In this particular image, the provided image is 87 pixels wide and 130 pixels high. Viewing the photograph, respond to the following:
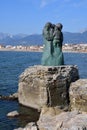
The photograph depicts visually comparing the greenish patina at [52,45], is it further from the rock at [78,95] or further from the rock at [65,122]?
the rock at [65,122]

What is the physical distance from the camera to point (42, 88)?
84.6ft

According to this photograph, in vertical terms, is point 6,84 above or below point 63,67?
below

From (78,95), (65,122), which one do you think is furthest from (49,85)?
(65,122)

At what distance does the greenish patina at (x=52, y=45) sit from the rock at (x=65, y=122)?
8279 mm

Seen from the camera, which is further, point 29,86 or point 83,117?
point 29,86

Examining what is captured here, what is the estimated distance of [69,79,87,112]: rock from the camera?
23469 millimetres

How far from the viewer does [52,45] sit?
92.1ft

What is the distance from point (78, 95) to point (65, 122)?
6.00 metres

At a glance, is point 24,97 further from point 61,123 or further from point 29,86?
point 61,123

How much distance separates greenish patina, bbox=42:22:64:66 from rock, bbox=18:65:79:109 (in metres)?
1.29

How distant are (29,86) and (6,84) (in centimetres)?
1514

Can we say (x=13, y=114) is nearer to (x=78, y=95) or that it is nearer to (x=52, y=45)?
(x=78, y=95)

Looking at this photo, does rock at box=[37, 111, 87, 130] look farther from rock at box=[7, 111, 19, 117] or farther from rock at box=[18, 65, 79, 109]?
rock at box=[18, 65, 79, 109]

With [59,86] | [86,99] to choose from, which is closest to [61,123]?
[86,99]
